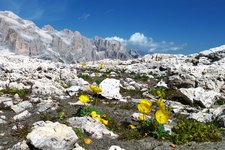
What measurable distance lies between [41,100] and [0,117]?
2943mm

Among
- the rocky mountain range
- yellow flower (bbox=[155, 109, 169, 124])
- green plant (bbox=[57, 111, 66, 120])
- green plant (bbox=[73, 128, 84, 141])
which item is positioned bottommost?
green plant (bbox=[73, 128, 84, 141])

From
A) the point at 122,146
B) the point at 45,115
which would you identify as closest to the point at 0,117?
the point at 45,115

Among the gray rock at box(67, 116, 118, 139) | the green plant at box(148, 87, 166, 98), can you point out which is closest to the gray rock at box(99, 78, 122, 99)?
the green plant at box(148, 87, 166, 98)

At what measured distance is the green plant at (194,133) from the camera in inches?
442

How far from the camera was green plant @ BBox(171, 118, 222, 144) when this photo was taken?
11234 mm

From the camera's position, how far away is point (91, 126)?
11.8 metres

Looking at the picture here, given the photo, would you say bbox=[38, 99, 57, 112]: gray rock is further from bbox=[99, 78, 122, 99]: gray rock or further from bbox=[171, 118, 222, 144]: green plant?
bbox=[171, 118, 222, 144]: green plant

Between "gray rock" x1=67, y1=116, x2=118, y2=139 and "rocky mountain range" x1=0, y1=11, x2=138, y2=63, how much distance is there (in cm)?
10981

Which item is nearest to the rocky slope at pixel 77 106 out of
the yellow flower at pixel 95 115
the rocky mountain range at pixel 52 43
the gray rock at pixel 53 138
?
the gray rock at pixel 53 138

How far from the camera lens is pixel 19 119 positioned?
13336 mm

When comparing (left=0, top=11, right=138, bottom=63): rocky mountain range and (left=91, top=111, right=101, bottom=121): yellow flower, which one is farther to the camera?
(left=0, top=11, right=138, bottom=63): rocky mountain range

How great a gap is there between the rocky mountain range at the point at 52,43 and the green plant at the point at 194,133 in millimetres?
110480

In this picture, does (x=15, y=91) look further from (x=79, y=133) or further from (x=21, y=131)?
(x=79, y=133)

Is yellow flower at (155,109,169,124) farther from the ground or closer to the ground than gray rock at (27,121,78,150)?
farther from the ground
